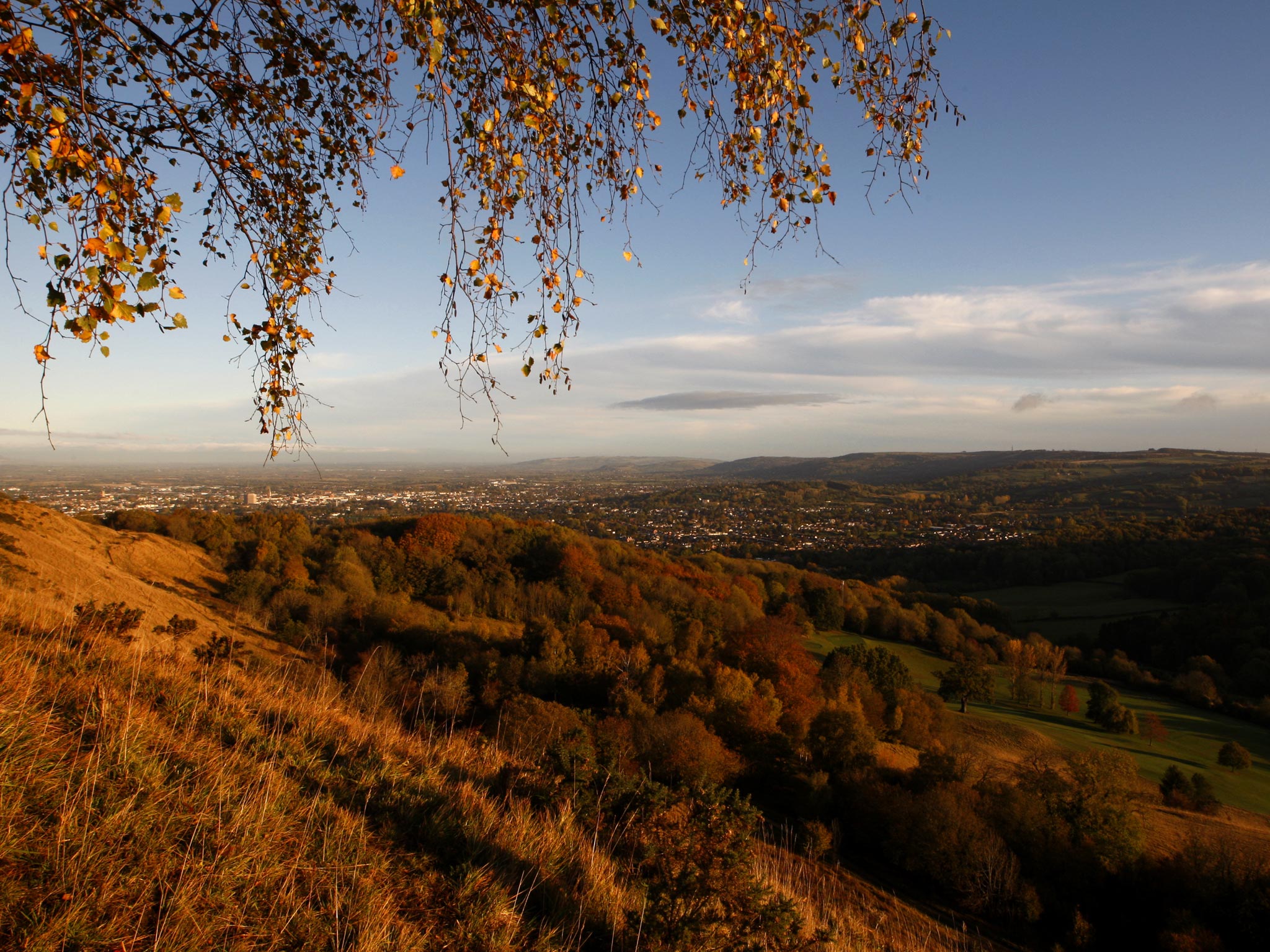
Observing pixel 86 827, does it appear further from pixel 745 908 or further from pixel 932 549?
pixel 932 549

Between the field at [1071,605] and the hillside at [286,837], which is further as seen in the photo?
the field at [1071,605]

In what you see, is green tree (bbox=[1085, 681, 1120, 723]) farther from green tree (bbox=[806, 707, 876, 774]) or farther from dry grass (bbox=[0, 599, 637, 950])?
dry grass (bbox=[0, 599, 637, 950])

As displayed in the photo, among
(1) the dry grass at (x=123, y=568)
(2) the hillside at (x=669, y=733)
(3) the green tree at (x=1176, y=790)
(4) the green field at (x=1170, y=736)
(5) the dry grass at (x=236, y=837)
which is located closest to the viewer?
(5) the dry grass at (x=236, y=837)

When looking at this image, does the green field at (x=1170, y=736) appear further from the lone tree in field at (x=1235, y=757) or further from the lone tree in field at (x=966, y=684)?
the lone tree in field at (x=966, y=684)

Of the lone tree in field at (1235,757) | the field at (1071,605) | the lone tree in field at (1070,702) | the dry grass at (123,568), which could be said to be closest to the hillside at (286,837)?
the dry grass at (123,568)

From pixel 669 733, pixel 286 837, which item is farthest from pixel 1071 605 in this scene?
pixel 286 837

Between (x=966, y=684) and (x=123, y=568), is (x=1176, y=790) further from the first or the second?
(x=123, y=568)

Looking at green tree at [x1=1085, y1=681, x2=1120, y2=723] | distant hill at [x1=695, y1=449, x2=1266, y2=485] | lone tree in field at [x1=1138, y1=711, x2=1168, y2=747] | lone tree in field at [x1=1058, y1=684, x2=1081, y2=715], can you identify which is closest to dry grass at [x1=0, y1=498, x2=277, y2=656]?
green tree at [x1=1085, y1=681, x2=1120, y2=723]
